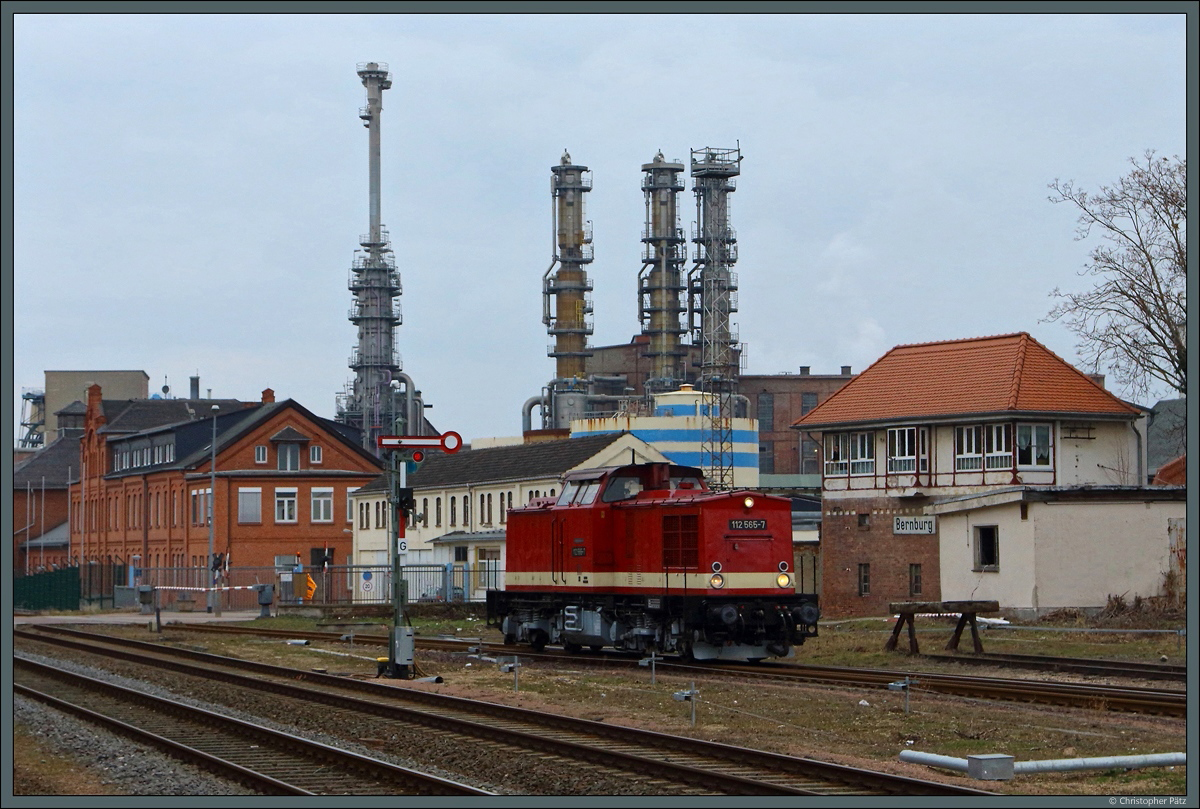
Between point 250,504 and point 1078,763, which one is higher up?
point 250,504

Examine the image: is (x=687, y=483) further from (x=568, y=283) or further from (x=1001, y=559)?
(x=568, y=283)

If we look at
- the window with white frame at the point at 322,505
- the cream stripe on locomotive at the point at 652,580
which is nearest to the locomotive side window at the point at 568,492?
the cream stripe on locomotive at the point at 652,580

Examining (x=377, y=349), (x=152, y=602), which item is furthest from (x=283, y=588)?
(x=377, y=349)

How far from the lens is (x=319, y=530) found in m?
77.8

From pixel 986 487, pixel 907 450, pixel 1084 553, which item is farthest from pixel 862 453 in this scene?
pixel 1084 553

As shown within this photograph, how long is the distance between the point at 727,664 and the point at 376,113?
8237 cm

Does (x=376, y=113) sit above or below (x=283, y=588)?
above

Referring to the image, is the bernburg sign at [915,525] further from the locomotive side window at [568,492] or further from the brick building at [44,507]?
the brick building at [44,507]

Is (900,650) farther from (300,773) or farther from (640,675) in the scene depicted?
(300,773)

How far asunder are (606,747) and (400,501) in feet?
27.9

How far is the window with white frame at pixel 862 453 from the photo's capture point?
50000 millimetres

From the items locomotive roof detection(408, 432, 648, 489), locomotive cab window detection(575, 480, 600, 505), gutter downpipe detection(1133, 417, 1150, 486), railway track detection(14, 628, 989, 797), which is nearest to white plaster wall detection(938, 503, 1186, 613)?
gutter downpipe detection(1133, 417, 1150, 486)

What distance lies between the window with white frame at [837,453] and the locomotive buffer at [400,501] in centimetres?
2841

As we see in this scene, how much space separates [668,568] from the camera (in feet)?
86.7
